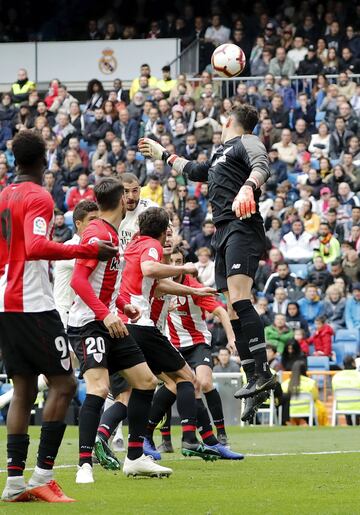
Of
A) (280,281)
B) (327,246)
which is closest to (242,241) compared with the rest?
(280,281)

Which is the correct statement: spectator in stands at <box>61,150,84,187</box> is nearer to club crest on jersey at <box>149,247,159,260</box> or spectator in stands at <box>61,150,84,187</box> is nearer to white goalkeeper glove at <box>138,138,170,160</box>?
white goalkeeper glove at <box>138,138,170,160</box>

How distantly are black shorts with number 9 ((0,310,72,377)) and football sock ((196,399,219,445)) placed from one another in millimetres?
3784

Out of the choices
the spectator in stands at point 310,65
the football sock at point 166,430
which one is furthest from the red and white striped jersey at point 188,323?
the spectator in stands at point 310,65

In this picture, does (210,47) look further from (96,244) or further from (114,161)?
(96,244)

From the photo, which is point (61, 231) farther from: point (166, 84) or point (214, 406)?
point (214, 406)

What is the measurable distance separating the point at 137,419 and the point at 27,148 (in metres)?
2.54

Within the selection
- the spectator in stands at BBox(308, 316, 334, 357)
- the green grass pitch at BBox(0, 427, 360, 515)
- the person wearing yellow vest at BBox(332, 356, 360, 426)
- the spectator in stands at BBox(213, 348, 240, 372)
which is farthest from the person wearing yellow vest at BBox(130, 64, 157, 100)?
the green grass pitch at BBox(0, 427, 360, 515)

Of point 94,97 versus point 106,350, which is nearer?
point 106,350

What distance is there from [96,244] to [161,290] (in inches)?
100

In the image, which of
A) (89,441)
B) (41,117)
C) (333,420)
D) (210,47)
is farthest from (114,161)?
(89,441)

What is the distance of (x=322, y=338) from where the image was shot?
67.3 feet

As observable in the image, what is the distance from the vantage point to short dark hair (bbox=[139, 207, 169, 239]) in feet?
33.0

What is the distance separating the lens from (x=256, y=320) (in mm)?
10203

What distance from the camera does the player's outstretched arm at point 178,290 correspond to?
9.84 m
